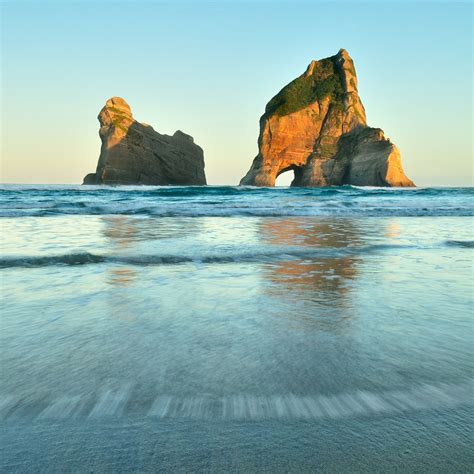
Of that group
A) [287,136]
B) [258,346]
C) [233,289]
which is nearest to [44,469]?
[258,346]

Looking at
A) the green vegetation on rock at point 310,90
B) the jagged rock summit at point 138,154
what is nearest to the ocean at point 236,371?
the green vegetation on rock at point 310,90

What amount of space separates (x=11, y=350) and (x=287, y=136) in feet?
241

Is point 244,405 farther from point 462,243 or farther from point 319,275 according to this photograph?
point 462,243

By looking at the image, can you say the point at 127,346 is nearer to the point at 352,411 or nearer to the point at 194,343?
the point at 194,343

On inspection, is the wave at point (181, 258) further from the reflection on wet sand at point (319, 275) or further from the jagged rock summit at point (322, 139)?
the jagged rock summit at point (322, 139)

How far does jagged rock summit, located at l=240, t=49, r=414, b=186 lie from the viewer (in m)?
68.1

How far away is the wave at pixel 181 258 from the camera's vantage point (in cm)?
361

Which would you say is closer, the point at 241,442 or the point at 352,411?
the point at 241,442

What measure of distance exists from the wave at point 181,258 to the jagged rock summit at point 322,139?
6399cm

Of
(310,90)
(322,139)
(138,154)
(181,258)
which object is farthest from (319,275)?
(138,154)

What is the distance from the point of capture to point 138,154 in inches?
3273

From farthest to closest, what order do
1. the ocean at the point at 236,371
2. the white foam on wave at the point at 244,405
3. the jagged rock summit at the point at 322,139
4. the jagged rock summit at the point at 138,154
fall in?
1. the jagged rock summit at the point at 138,154
2. the jagged rock summit at the point at 322,139
3. the white foam on wave at the point at 244,405
4. the ocean at the point at 236,371

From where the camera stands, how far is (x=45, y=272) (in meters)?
3.20

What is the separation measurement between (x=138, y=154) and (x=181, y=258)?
8331 centimetres
